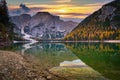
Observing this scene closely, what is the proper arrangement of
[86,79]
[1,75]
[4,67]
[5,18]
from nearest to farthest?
[1,75] < [86,79] < [4,67] < [5,18]

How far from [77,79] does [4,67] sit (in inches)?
320

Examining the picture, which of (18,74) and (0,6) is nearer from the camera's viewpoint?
(18,74)

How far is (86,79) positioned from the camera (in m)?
28.8

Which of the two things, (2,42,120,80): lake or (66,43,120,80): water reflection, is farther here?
(66,43,120,80): water reflection

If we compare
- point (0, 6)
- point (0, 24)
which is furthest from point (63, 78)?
point (0, 6)

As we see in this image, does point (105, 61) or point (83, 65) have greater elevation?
point (83, 65)

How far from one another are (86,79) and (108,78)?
2728 mm

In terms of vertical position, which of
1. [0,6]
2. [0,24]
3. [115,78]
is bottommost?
[115,78]

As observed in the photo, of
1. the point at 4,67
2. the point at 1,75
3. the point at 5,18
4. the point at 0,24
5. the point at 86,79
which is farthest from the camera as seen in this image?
the point at 5,18

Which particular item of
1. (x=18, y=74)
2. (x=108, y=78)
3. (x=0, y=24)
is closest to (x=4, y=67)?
(x=18, y=74)

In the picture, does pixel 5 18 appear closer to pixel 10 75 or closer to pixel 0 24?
pixel 0 24

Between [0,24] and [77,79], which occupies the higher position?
[0,24]

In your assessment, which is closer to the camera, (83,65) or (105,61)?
(83,65)

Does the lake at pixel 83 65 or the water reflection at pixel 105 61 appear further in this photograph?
the water reflection at pixel 105 61
